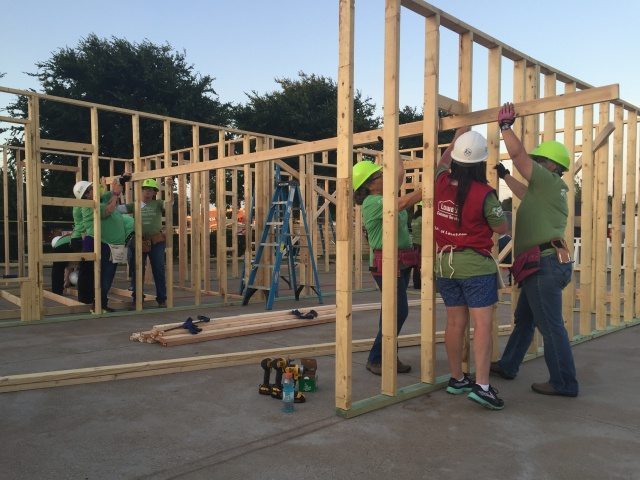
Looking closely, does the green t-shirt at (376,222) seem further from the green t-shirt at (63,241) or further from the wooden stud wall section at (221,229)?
the green t-shirt at (63,241)

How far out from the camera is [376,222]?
4352mm

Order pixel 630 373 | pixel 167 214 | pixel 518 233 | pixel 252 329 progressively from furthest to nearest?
1. pixel 167 214
2. pixel 252 329
3. pixel 630 373
4. pixel 518 233

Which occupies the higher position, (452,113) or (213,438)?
(452,113)

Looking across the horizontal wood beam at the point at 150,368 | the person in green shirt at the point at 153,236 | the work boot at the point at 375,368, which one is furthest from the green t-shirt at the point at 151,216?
the work boot at the point at 375,368

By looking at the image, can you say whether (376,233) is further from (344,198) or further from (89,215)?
(89,215)

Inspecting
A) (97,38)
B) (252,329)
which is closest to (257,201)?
(252,329)

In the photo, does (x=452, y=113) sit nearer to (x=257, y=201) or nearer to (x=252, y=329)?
(x=252, y=329)

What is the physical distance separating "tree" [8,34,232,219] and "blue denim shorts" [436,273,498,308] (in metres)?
20.1

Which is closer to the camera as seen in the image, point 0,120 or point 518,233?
point 518,233

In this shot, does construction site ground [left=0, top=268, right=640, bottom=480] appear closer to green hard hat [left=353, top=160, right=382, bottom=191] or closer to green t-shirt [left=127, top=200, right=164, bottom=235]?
green hard hat [left=353, top=160, right=382, bottom=191]

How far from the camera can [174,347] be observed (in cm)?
554

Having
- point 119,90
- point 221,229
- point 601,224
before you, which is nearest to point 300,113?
point 119,90

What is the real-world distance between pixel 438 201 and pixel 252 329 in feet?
10.2

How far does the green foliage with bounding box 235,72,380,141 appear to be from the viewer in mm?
28641
